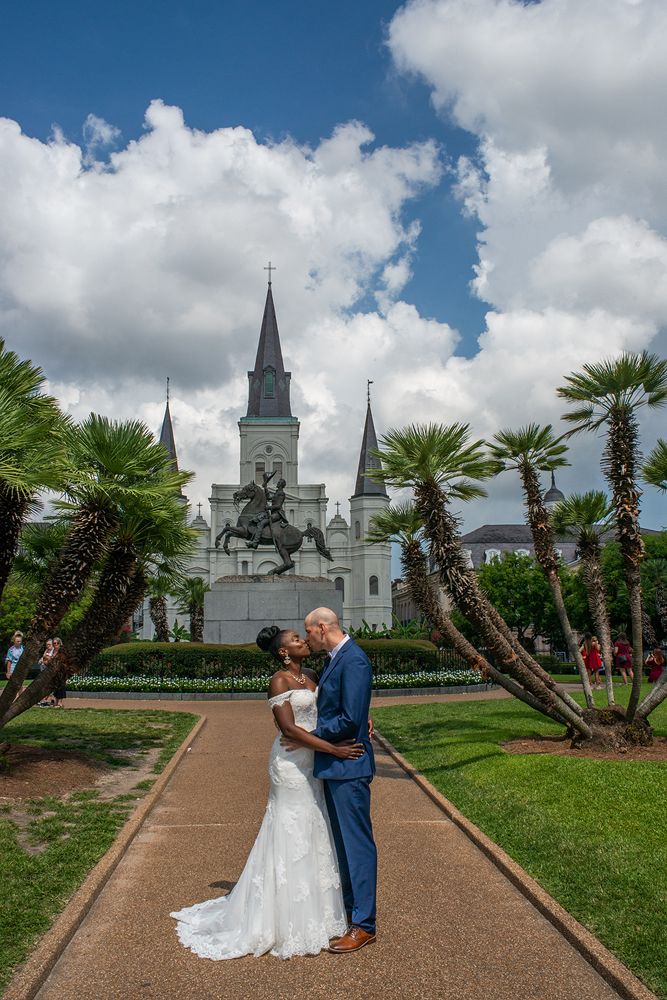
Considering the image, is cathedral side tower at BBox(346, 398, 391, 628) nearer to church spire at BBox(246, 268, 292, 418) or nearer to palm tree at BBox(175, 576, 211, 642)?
church spire at BBox(246, 268, 292, 418)

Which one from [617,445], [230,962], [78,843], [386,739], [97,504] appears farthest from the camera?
[386,739]

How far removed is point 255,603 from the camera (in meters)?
26.0

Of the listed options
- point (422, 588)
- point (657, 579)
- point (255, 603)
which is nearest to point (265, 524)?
point (255, 603)

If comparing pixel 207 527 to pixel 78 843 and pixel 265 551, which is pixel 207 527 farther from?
pixel 78 843

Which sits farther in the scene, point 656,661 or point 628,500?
point 656,661

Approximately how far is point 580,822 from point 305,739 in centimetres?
432

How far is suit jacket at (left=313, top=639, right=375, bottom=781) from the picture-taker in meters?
5.25

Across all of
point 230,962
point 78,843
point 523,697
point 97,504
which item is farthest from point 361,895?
point 523,697

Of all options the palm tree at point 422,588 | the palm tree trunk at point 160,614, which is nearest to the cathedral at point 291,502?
the palm tree trunk at point 160,614

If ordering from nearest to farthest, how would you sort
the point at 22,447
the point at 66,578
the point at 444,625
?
the point at 22,447 → the point at 66,578 → the point at 444,625

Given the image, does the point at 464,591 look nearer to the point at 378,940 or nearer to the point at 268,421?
the point at 378,940

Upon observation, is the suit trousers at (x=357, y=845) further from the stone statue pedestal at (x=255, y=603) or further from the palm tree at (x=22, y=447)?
the stone statue pedestal at (x=255, y=603)

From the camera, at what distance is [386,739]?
14.8 meters

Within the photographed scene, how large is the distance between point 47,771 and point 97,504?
12.0 feet
